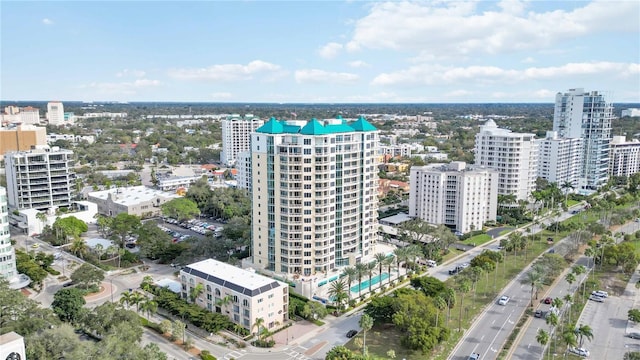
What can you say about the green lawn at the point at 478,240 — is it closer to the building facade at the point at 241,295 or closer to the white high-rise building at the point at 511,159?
the white high-rise building at the point at 511,159

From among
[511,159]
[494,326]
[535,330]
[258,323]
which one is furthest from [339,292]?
[511,159]

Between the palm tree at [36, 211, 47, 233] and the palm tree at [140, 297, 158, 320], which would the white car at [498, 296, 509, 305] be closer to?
the palm tree at [140, 297, 158, 320]

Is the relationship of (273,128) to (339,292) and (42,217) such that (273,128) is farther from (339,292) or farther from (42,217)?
(42,217)

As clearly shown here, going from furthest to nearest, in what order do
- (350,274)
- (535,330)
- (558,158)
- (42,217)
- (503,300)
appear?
(558,158)
(42,217)
(503,300)
(350,274)
(535,330)

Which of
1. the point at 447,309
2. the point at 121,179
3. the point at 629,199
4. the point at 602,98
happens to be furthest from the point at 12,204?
the point at 602,98

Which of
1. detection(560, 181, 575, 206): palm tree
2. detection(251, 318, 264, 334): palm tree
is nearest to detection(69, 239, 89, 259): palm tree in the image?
detection(251, 318, 264, 334): palm tree

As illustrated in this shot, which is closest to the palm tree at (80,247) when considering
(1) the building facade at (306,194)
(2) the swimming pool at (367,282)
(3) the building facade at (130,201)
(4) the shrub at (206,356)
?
(3) the building facade at (130,201)
